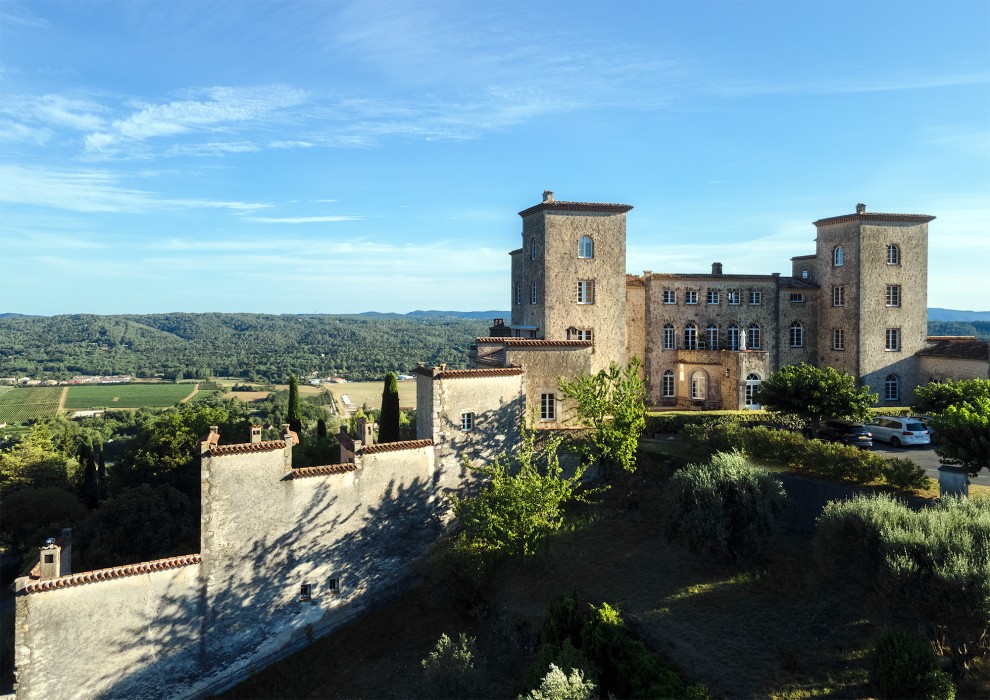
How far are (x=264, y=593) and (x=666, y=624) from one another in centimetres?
1584

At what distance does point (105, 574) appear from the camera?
21219 mm

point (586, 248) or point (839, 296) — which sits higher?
point (586, 248)

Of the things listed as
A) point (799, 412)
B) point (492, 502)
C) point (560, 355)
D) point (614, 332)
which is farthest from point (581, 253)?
point (492, 502)

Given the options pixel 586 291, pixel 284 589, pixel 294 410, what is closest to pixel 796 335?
pixel 586 291

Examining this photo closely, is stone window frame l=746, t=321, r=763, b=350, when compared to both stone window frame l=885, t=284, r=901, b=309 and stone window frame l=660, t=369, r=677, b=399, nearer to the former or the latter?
stone window frame l=660, t=369, r=677, b=399

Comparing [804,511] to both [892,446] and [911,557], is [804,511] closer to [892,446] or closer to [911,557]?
[911,557]

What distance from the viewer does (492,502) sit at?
82.1 feet

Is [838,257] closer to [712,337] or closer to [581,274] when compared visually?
[712,337]

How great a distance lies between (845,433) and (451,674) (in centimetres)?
2326

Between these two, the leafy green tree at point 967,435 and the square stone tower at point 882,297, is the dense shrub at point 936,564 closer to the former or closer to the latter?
the leafy green tree at point 967,435

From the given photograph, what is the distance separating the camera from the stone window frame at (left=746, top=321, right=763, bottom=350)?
4397cm

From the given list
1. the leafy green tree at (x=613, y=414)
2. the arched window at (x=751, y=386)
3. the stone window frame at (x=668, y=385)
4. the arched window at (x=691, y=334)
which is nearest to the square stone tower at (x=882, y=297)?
the arched window at (x=751, y=386)

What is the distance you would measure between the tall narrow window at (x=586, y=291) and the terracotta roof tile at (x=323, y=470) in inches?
762

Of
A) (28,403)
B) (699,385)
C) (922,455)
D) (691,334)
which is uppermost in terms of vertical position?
(691,334)
